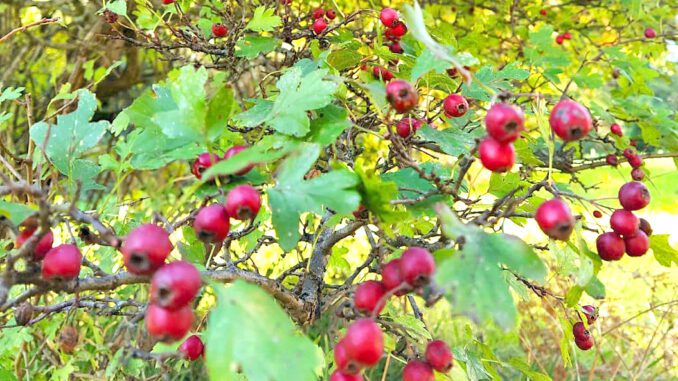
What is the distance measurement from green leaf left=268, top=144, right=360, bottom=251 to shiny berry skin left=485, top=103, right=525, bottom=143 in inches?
7.9

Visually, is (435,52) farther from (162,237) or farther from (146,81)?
(146,81)

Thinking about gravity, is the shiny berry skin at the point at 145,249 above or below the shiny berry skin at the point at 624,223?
above

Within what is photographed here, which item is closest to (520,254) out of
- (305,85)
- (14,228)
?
(305,85)

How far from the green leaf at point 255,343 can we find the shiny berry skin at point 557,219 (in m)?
0.37

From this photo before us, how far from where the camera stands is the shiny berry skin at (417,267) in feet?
2.46

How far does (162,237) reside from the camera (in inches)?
28.8

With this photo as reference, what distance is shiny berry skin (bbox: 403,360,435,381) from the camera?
0.88 m

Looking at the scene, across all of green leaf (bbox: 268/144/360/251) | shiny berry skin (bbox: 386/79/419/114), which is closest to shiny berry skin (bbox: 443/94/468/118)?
shiny berry skin (bbox: 386/79/419/114)

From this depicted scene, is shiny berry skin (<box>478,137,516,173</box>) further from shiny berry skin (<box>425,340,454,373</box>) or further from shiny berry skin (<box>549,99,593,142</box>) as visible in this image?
shiny berry skin (<box>425,340,454,373</box>)

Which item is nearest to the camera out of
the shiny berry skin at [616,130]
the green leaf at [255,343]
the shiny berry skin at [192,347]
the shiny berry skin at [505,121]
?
the green leaf at [255,343]

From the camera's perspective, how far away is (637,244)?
94 centimetres

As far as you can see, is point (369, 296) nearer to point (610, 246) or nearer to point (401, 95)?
point (401, 95)

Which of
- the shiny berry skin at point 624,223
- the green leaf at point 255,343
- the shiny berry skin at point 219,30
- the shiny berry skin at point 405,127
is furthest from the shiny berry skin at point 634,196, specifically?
the shiny berry skin at point 219,30

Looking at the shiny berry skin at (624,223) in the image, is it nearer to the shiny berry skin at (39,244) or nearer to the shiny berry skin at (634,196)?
the shiny berry skin at (634,196)
